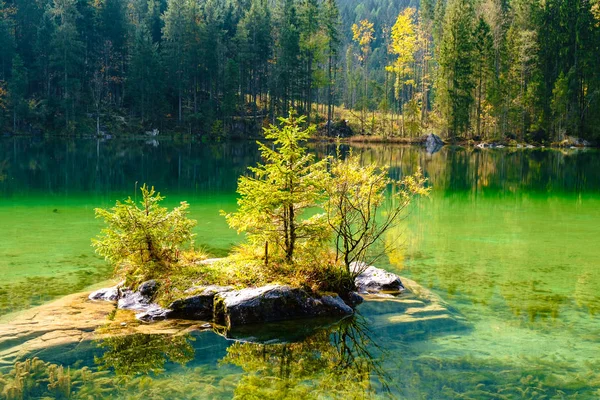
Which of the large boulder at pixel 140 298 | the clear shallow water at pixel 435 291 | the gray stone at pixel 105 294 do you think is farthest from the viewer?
the gray stone at pixel 105 294

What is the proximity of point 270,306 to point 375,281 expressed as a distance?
295cm

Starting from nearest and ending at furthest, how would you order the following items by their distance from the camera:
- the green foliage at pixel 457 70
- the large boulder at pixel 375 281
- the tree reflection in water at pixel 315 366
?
the tree reflection in water at pixel 315 366, the large boulder at pixel 375 281, the green foliage at pixel 457 70

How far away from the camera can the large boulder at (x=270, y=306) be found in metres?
9.09

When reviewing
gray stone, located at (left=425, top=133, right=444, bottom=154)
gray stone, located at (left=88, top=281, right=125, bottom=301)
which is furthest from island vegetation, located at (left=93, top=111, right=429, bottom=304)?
gray stone, located at (left=425, top=133, right=444, bottom=154)

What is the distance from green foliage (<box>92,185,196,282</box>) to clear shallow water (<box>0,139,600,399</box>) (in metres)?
1.62

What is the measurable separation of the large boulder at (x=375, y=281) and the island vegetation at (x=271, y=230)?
74 cm

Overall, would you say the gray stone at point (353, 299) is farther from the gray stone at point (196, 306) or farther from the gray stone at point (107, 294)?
the gray stone at point (107, 294)

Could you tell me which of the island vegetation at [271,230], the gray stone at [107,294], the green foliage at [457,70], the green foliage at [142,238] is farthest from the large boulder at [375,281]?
the green foliage at [457,70]

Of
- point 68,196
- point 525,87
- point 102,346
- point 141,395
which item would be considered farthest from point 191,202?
point 525,87

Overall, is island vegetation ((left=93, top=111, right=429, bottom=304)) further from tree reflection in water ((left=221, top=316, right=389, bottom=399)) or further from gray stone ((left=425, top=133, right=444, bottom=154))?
gray stone ((left=425, top=133, right=444, bottom=154))

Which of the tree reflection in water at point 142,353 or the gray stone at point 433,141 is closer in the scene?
the tree reflection in water at point 142,353

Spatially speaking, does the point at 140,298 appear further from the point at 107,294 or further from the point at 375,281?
the point at 375,281

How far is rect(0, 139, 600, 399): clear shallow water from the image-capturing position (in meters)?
6.97

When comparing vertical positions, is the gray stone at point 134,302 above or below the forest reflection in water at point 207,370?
above
